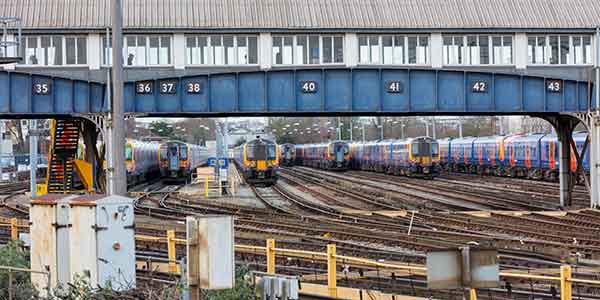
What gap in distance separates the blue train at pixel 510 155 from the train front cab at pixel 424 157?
11.5ft

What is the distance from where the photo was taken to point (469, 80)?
34188mm

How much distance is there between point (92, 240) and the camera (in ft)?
43.6

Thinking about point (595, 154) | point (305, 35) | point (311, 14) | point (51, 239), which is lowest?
point (51, 239)

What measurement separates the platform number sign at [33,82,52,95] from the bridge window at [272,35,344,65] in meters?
10.3

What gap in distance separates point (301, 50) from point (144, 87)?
939 cm

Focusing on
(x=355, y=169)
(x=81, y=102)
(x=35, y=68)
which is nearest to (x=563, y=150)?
(x=81, y=102)

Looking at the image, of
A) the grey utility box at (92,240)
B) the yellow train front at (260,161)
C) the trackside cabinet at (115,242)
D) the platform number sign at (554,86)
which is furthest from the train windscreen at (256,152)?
the trackside cabinet at (115,242)

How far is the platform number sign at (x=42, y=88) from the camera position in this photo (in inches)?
1292

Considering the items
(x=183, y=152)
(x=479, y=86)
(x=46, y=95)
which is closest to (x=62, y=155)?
(x=46, y=95)

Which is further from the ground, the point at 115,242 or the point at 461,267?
the point at 461,267

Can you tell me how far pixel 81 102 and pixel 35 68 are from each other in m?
8.37

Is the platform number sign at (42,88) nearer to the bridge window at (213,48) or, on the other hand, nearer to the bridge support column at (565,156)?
the bridge window at (213,48)

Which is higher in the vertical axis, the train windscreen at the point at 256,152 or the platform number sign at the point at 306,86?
the platform number sign at the point at 306,86

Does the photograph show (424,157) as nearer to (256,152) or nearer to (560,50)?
(256,152)
